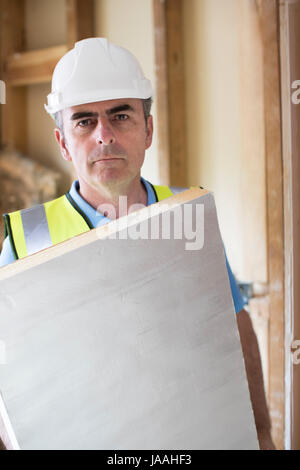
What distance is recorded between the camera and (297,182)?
92 centimetres

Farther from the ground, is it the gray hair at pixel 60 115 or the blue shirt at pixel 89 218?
the gray hair at pixel 60 115

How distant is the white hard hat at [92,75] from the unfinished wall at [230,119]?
652 millimetres

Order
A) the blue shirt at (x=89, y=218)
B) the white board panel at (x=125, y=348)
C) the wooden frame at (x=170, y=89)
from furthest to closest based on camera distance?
the wooden frame at (x=170, y=89) < the blue shirt at (x=89, y=218) < the white board panel at (x=125, y=348)

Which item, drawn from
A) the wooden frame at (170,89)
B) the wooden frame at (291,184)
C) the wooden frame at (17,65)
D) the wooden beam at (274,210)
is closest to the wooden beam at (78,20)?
the wooden frame at (17,65)

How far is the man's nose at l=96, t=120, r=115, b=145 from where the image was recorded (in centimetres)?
74

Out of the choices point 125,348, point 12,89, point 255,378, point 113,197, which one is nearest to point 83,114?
point 113,197

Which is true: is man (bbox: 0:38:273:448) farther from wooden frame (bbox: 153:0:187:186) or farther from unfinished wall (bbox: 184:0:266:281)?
wooden frame (bbox: 153:0:187:186)

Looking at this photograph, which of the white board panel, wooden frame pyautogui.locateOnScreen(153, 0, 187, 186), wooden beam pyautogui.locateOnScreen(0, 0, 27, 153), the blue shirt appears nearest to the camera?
the white board panel

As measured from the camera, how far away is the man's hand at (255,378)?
0.86 meters

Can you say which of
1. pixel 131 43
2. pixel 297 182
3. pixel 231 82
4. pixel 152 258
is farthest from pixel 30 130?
pixel 152 258

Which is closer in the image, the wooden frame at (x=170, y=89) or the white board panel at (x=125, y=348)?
the white board panel at (x=125, y=348)

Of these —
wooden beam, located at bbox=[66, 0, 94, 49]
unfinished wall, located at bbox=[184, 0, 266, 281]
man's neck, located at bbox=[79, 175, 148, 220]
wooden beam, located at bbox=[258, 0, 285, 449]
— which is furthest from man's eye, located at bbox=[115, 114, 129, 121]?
wooden beam, located at bbox=[66, 0, 94, 49]

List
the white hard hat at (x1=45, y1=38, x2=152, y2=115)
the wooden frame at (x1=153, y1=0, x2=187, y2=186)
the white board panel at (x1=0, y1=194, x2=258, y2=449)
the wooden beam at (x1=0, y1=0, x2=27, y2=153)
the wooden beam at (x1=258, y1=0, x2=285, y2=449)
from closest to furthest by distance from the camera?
the white board panel at (x1=0, y1=194, x2=258, y2=449)
the white hard hat at (x1=45, y1=38, x2=152, y2=115)
the wooden beam at (x1=258, y1=0, x2=285, y2=449)
the wooden frame at (x1=153, y1=0, x2=187, y2=186)
the wooden beam at (x1=0, y1=0, x2=27, y2=153)

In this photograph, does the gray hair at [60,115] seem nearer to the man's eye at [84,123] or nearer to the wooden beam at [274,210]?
the man's eye at [84,123]
